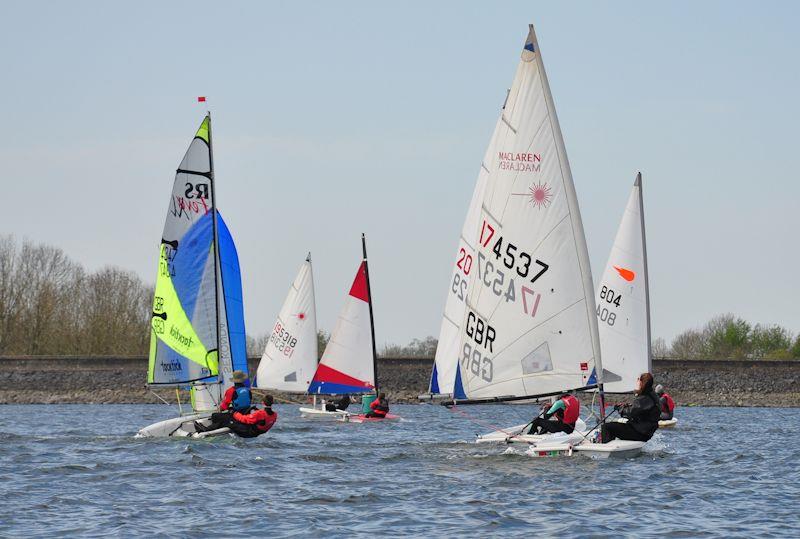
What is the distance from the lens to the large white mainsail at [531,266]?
19172 millimetres

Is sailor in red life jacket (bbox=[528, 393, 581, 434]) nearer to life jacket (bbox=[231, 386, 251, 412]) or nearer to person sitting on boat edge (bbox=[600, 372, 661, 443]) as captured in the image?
person sitting on boat edge (bbox=[600, 372, 661, 443])

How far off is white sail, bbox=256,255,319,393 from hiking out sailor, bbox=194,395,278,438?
18289 millimetres

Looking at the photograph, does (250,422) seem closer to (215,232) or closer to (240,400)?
(240,400)

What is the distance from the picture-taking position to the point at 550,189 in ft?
63.0

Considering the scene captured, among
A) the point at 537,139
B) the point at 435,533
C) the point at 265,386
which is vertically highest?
the point at 537,139

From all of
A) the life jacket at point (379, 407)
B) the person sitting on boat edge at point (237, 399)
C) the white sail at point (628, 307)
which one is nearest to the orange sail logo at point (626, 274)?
the white sail at point (628, 307)

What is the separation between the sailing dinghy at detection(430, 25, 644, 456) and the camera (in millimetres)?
19188

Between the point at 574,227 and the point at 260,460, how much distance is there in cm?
645

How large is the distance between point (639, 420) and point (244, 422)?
7427 millimetres

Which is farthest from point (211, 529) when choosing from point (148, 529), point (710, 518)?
point (710, 518)

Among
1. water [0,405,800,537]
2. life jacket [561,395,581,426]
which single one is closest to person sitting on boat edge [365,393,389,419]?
water [0,405,800,537]

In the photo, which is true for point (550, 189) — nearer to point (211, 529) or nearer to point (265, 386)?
point (211, 529)

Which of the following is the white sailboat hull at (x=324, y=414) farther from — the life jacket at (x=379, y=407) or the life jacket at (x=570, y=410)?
the life jacket at (x=570, y=410)

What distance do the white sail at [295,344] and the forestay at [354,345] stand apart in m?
3.63
